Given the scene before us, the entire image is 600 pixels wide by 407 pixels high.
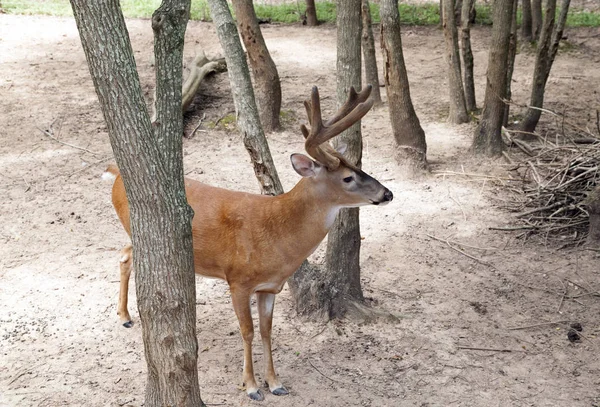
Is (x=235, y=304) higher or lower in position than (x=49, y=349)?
higher

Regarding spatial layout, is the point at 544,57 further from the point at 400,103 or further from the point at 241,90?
the point at 241,90

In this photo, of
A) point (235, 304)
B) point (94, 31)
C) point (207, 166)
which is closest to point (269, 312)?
point (235, 304)

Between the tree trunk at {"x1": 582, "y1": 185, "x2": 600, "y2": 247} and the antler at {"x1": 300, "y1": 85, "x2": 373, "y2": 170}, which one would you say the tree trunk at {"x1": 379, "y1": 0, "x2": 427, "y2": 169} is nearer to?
the tree trunk at {"x1": 582, "y1": 185, "x2": 600, "y2": 247}

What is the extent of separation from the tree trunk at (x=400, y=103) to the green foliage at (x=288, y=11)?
23.9ft

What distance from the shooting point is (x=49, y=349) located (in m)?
5.77

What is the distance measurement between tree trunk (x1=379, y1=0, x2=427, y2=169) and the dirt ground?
0.27 metres

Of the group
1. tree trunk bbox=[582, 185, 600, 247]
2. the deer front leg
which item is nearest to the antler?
the deer front leg

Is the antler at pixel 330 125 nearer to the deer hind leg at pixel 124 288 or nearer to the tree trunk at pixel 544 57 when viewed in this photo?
the deer hind leg at pixel 124 288

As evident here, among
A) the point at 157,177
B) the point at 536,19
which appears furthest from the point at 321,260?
the point at 536,19

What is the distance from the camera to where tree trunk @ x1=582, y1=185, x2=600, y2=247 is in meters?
7.39

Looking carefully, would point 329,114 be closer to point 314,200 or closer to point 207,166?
point 207,166

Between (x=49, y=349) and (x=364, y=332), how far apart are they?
2.48m

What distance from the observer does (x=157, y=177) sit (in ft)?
12.5

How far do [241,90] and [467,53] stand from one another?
5.48 metres
